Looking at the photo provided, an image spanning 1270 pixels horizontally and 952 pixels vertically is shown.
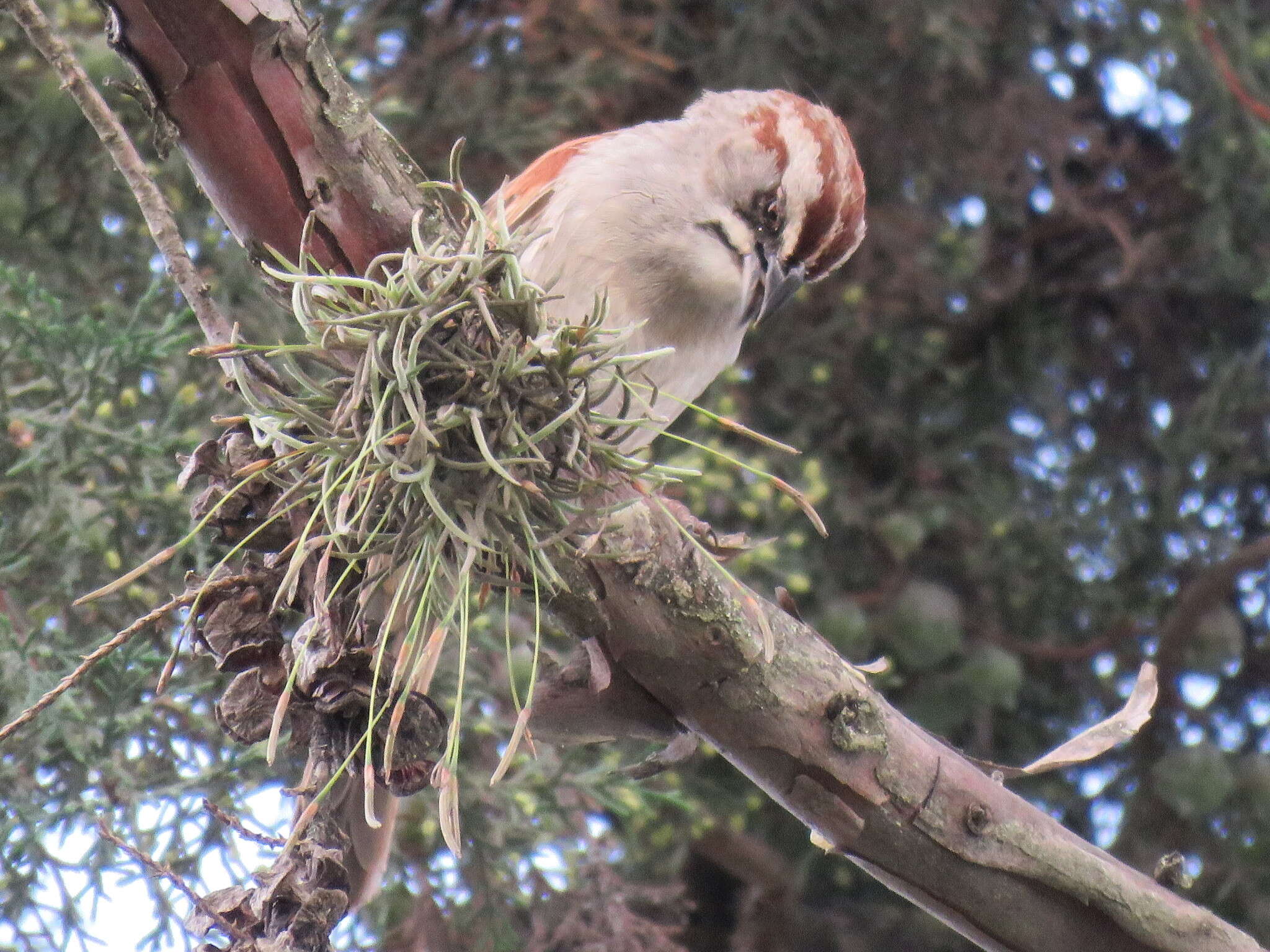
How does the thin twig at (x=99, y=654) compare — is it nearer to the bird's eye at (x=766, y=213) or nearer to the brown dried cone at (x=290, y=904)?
the brown dried cone at (x=290, y=904)

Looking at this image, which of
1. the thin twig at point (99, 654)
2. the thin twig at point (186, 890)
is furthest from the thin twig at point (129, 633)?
the thin twig at point (186, 890)

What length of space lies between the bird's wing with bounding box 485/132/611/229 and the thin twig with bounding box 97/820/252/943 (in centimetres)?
136

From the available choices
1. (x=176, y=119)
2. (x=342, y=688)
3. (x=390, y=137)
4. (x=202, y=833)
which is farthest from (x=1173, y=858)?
(x=202, y=833)

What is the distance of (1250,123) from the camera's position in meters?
3.38

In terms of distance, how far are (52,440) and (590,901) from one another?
49.7 inches

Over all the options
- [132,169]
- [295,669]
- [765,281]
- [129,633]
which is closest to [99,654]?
[129,633]

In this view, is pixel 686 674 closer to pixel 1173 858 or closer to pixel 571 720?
pixel 571 720

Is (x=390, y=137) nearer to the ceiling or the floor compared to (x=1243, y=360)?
nearer to the ceiling

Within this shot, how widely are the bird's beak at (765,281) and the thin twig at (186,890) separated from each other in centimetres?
145

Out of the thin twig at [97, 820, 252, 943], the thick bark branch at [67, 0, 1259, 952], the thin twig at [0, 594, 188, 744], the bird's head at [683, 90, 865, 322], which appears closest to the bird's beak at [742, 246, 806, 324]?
the bird's head at [683, 90, 865, 322]

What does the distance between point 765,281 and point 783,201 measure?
14 cm

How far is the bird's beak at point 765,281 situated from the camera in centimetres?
238

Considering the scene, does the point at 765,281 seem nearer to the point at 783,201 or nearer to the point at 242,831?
the point at 783,201

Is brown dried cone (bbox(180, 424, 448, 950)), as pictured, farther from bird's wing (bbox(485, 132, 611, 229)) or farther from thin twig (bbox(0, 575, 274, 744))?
bird's wing (bbox(485, 132, 611, 229))
